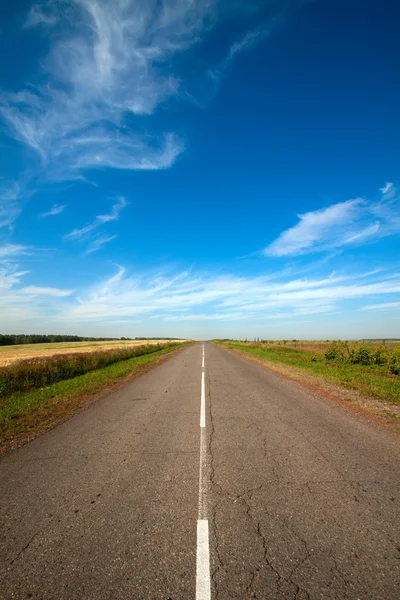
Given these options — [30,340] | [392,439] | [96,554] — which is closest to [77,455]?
[96,554]

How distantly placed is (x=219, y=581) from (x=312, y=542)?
1.18 meters

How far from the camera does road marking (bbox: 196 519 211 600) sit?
2.43 meters

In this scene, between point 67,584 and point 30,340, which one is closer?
point 67,584

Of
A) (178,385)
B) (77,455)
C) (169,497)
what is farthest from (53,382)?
(169,497)

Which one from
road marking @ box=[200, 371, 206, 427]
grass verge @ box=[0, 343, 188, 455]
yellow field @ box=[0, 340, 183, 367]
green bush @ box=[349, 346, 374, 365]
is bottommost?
yellow field @ box=[0, 340, 183, 367]

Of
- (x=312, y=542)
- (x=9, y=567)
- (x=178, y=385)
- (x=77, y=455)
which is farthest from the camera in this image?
(x=178, y=385)

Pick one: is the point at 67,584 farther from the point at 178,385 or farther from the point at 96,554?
the point at 178,385

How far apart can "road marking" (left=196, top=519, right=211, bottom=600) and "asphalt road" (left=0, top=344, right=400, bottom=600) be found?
0.5 inches

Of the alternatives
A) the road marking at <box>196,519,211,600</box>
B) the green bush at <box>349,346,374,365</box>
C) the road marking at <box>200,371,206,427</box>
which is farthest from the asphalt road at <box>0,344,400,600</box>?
the green bush at <box>349,346,374,365</box>

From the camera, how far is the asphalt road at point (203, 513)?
100 inches

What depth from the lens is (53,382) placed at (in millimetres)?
15305

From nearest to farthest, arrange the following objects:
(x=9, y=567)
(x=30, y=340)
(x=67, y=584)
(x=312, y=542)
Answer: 1. (x=67, y=584)
2. (x=9, y=567)
3. (x=312, y=542)
4. (x=30, y=340)

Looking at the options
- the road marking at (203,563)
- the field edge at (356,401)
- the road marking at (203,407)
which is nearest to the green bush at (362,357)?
the field edge at (356,401)

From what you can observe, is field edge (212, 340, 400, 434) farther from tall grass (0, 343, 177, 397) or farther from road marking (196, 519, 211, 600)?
tall grass (0, 343, 177, 397)
